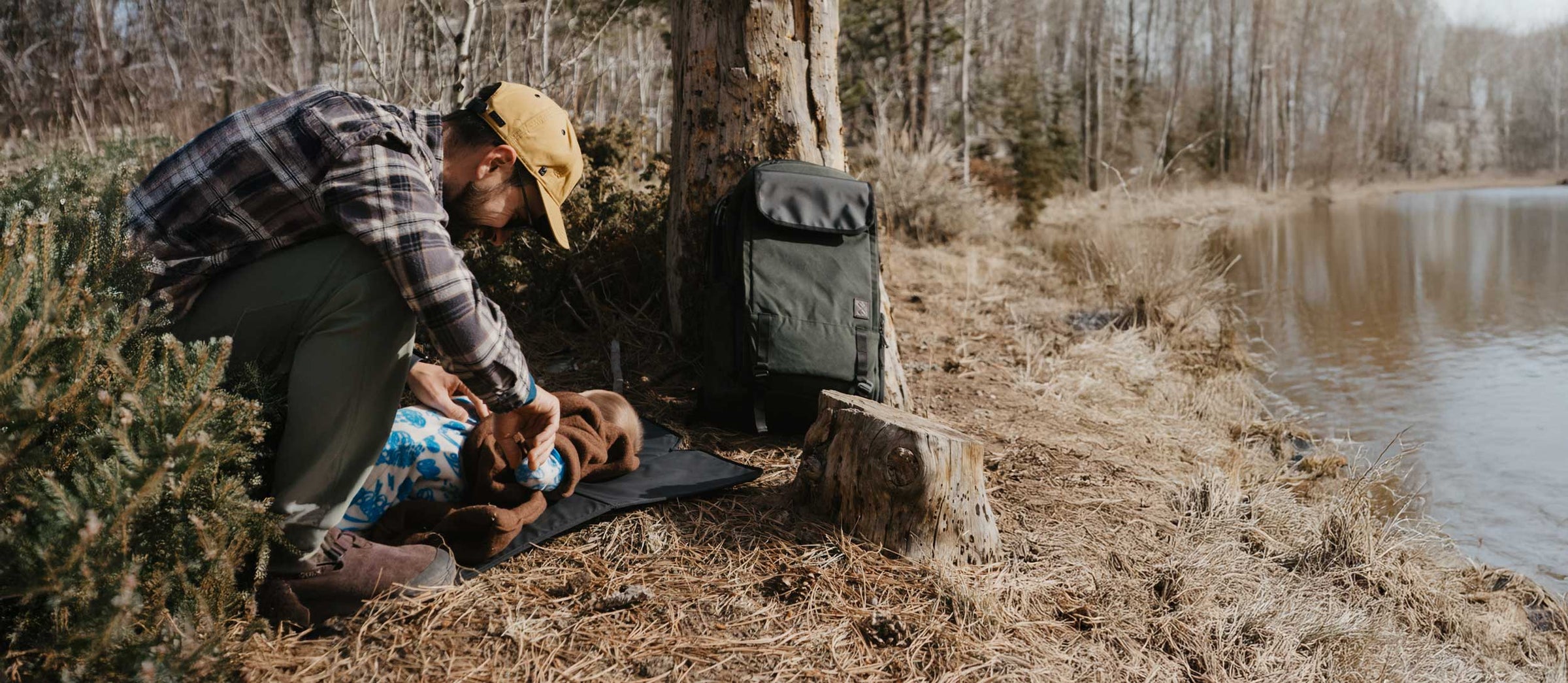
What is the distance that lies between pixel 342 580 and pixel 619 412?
3.48ft

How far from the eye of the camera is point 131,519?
163 cm

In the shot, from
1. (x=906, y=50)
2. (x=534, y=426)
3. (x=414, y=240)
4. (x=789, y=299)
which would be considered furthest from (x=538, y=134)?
(x=906, y=50)

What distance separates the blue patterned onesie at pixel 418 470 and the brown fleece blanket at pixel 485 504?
A: 2cm

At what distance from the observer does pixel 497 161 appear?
2260 millimetres

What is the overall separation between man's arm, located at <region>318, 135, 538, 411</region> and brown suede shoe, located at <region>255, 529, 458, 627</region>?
1.44ft

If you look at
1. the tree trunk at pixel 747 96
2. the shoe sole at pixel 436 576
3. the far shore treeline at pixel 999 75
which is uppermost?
the far shore treeline at pixel 999 75

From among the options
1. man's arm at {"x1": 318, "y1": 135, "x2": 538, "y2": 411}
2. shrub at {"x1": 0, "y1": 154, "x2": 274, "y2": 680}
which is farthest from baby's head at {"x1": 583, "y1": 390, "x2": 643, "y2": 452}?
shrub at {"x1": 0, "y1": 154, "x2": 274, "y2": 680}

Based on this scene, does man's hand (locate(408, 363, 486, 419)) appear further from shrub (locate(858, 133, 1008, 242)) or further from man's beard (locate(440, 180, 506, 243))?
shrub (locate(858, 133, 1008, 242))

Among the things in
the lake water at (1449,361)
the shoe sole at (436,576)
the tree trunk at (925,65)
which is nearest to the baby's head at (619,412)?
the shoe sole at (436,576)

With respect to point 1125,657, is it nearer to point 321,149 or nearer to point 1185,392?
point 321,149

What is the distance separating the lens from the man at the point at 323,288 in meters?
1.97

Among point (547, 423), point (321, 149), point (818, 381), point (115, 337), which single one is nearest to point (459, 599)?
point (547, 423)

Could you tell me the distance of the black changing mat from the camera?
2488mm

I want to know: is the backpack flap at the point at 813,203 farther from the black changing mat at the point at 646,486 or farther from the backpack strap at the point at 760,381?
the black changing mat at the point at 646,486
